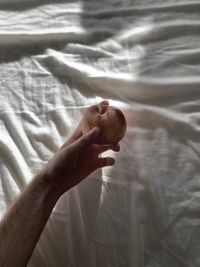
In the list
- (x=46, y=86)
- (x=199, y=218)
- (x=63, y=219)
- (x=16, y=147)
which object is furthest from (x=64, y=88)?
(x=199, y=218)

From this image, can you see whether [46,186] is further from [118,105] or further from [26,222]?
[118,105]

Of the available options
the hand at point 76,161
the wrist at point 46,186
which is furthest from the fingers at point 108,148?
the wrist at point 46,186

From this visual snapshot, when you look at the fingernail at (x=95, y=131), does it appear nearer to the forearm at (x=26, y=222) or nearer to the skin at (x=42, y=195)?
the skin at (x=42, y=195)

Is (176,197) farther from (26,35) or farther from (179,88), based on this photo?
(26,35)

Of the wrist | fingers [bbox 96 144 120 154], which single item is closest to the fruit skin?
fingers [bbox 96 144 120 154]

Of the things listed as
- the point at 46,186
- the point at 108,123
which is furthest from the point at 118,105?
the point at 46,186

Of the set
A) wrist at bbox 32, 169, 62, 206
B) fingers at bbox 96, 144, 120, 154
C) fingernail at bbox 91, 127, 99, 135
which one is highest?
fingernail at bbox 91, 127, 99, 135

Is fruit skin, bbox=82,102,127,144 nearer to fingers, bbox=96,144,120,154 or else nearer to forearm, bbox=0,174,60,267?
fingers, bbox=96,144,120,154
